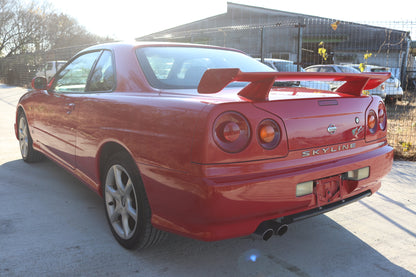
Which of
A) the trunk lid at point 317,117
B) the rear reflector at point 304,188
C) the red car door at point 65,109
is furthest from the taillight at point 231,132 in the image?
the red car door at point 65,109

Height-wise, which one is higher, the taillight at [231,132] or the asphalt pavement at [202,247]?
the taillight at [231,132]

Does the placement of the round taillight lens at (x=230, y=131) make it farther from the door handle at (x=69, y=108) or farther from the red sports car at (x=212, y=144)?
the door handle at (x=69, y=108)

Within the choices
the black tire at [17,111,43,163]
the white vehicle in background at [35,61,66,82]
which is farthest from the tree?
the black tire at [17,111,43,163]

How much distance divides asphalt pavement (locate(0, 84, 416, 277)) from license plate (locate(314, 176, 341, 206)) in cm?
45

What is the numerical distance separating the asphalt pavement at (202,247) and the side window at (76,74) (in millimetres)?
1058

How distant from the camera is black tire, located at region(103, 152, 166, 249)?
2375mm

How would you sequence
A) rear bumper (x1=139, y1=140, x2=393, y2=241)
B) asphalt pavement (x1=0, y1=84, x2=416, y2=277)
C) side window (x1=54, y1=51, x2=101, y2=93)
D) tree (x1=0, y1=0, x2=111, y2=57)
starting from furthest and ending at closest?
tree (x1=0, y1=0, x2=111, y2=57), side window (x1=54, y1=51, x2=101, y2=93), asphalt pavement (x1=0, y1=84, x2=416, y2=277), rear bumper (x1=139, y1=140, x2=393, y2=241)

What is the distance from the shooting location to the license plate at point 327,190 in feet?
7.32

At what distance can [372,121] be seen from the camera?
2.61 m

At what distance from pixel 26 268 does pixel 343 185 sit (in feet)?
6.72

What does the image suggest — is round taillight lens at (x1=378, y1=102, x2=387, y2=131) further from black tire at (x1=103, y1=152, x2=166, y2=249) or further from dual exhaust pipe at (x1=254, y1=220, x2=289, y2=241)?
black tire at (x1=103, y1=152, x2=166, y2=249)

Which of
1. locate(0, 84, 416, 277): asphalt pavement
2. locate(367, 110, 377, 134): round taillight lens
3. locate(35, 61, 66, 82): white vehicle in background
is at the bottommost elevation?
locate(0, 84, 416, 277): asphalt pavement

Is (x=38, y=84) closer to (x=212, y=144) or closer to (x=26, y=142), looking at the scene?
(x=26, y=142)

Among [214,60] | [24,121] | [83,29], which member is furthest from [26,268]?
[83,29]
